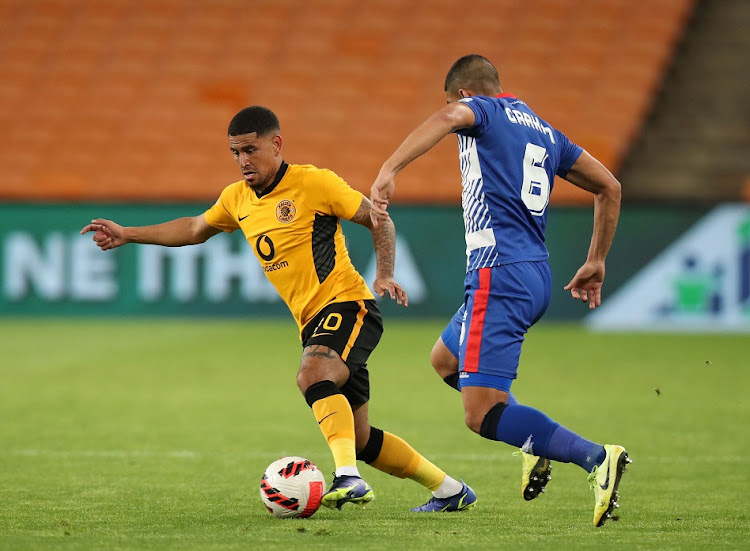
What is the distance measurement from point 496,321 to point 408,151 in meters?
0.81

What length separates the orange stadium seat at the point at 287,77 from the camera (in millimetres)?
17922

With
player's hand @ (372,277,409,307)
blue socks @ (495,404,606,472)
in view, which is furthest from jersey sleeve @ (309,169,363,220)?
blue socks @ (495,404,606,472)

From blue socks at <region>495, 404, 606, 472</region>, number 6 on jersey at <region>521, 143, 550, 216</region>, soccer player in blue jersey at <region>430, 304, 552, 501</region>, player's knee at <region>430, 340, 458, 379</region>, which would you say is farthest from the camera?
player's knee at <region>430, 340, 458, 379</region>

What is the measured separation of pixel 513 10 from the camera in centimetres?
1978

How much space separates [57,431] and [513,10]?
1388 centimetres

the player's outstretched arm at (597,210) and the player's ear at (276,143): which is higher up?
the player's ear at (276,143)

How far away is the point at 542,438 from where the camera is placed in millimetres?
4562

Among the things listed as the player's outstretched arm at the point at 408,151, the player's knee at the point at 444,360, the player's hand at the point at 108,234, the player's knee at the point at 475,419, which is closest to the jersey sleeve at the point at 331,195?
the player's knee at the point at 444,360

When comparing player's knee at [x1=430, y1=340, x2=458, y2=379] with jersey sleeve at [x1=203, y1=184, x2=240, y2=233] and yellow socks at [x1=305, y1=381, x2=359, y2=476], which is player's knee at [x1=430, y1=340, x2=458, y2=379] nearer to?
yellow socks at [x1=305, y1=381, x2=359, y2=476]

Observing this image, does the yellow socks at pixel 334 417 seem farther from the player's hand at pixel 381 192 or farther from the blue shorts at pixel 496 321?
the player's hand at pixel 381 192

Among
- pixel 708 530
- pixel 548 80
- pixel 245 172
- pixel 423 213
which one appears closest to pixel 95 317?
pixel 423 213

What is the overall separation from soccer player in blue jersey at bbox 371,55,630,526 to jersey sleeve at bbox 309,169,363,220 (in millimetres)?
653

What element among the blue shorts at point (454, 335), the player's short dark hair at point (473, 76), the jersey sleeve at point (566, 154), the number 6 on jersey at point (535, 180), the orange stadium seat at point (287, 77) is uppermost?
the orange stadium seat at point (287, 77)

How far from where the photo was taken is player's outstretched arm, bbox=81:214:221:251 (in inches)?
219
